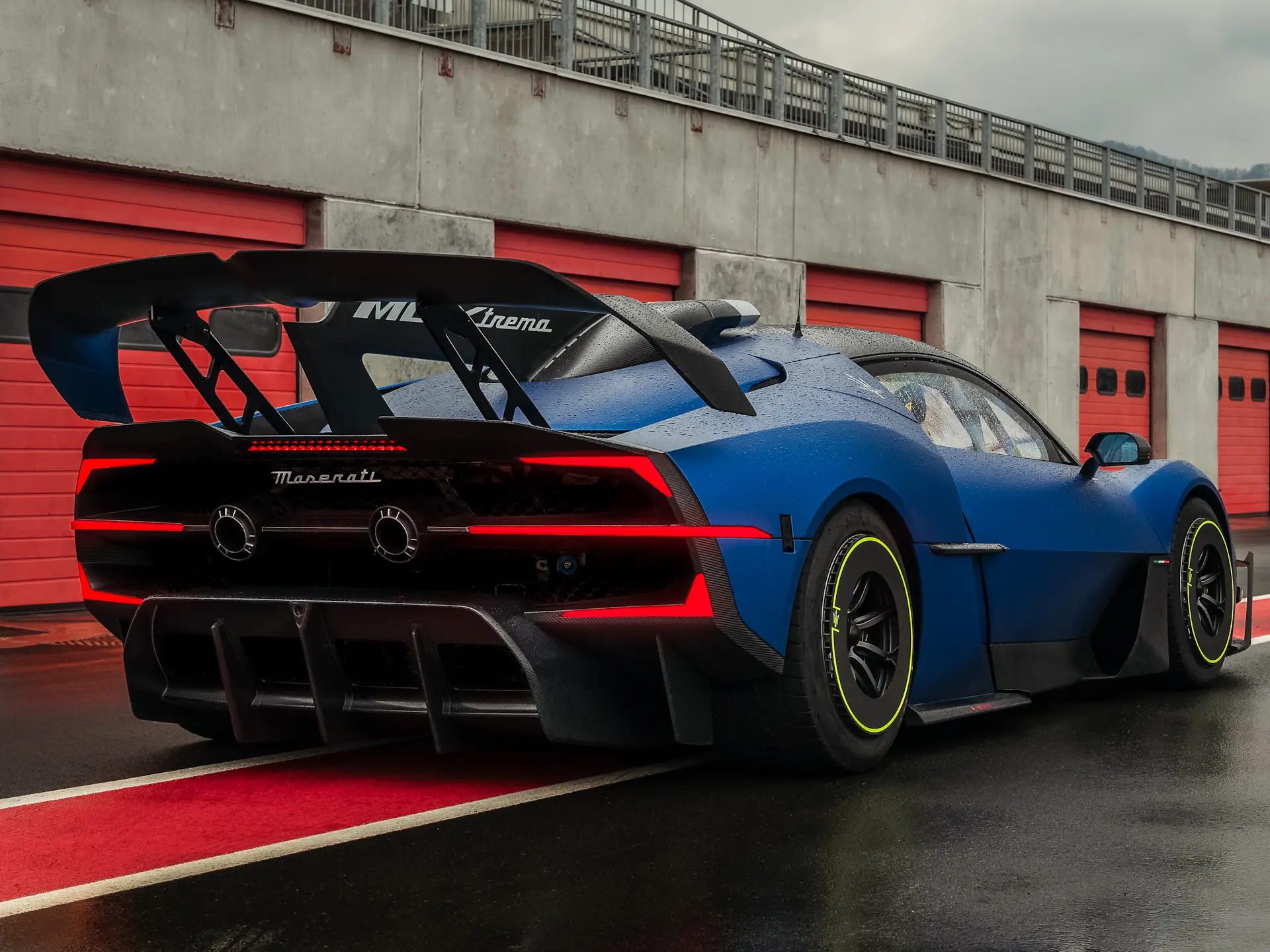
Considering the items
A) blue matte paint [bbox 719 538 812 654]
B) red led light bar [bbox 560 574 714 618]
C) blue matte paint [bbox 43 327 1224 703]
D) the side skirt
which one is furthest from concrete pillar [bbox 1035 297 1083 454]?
red led light bar [bbox 560 574 714 618]

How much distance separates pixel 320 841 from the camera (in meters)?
3.85

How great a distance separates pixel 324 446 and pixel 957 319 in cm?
1620

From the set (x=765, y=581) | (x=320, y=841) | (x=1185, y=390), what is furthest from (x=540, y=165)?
(x=1185, y=390)

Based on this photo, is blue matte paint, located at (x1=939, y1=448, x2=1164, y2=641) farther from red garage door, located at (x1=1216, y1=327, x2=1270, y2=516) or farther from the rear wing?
red garage door, located at (x1=1216, y1=327, x2=1270, y2=516)

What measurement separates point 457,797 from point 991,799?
1.38 metres

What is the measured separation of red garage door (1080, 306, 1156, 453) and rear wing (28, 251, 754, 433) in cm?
1795

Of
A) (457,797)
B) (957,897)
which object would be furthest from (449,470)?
(957,897)

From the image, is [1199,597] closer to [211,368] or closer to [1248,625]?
[1248,625]

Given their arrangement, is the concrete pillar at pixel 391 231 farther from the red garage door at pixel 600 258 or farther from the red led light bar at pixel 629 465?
the red led light bar at pixel 629 465

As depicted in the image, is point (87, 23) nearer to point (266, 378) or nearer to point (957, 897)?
point (266, 378)

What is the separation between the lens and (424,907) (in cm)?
328

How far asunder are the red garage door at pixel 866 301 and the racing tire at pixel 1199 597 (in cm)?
1090

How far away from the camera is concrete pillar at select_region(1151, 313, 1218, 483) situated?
23.8 m

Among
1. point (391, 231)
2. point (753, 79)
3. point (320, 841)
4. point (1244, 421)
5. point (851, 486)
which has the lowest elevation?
point (320, 841)
